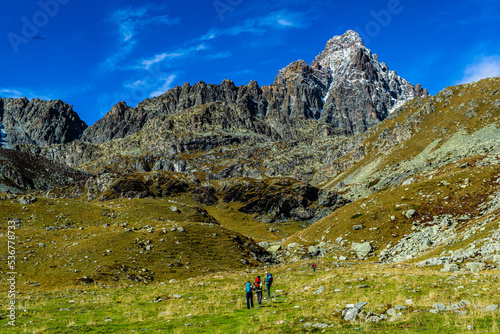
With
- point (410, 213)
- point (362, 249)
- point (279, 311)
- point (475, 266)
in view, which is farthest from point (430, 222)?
point (279, 311)

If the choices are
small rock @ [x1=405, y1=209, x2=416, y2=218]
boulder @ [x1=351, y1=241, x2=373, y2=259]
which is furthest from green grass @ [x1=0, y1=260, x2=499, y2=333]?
small rock @ [x1=405, y1=209, x2=416, y2=218]

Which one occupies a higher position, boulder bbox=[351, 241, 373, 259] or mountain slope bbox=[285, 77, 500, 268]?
mountain slope bbox=[285, 77, 500, 268]

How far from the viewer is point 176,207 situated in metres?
110

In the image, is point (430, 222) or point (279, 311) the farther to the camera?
point (430, 222)

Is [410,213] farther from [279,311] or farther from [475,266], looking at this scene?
[279,311]

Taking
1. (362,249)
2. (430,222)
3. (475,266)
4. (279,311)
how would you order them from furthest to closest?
(362,249), (430,222), (475,266), (279,311)

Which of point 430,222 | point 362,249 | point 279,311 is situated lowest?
point 362,249

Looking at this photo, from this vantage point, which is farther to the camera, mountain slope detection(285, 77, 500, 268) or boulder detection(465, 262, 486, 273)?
mountain slope detection(285, 77, 500, 268)

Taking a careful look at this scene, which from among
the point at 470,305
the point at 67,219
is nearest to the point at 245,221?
the point at 67,219

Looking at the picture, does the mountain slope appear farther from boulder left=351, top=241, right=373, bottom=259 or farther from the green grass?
the green grass

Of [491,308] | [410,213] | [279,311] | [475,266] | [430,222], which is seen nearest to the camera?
[491,308]

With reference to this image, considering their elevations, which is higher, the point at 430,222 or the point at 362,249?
the point at 430,222

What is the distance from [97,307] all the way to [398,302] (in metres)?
24.7

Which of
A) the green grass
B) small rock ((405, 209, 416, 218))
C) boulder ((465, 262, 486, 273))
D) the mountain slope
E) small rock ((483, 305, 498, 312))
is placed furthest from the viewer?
small rock ((405, 209, 416, 218))
